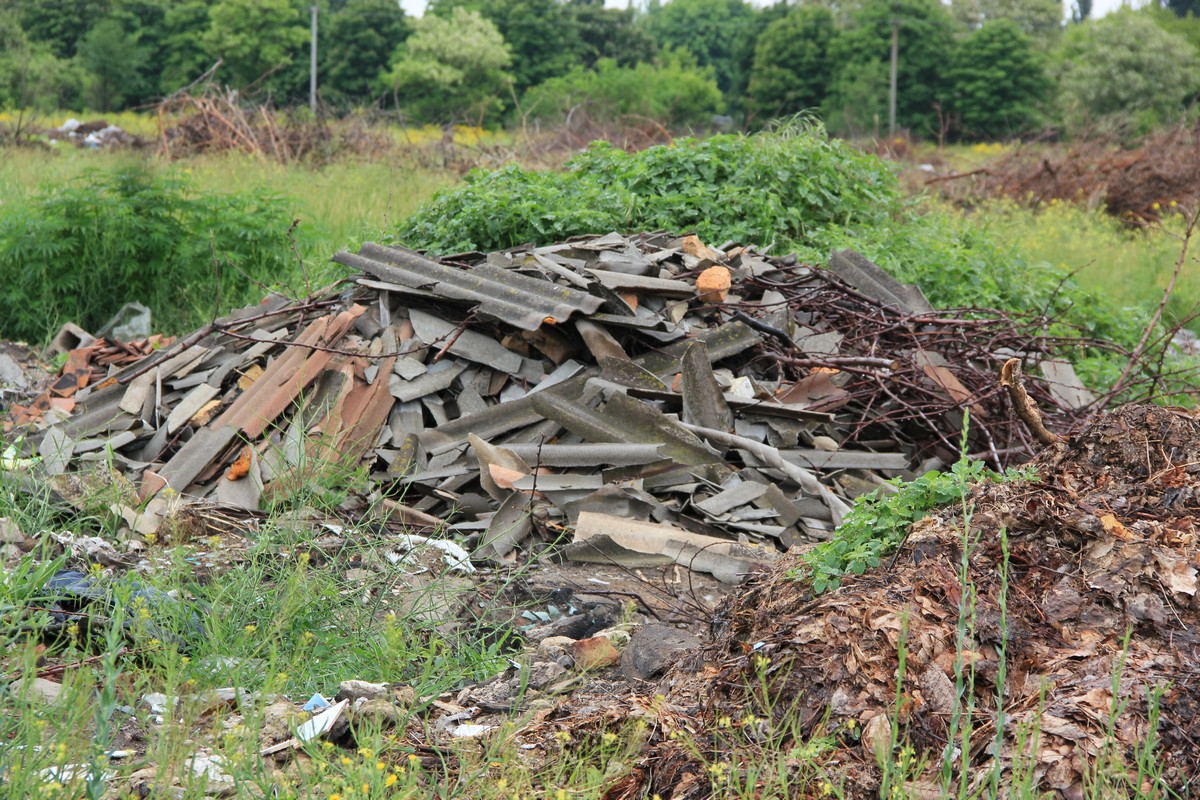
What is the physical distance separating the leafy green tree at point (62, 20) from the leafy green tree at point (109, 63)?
119 cm

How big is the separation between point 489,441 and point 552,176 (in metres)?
3.84

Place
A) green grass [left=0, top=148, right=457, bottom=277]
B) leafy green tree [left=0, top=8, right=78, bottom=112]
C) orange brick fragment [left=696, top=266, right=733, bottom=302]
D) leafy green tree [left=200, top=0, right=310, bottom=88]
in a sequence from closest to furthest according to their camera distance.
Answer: orange brick fragment [left=696, top=266, right=733, bottom=302], green grass [left=0, top=148, right=457, bottom=277], leafy green tree [left=0, top=8, right=78, bottom=112], leafy green tree [left=200, top=0, right=310, bottom=88]

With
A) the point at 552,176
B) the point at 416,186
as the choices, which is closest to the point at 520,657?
the point at 552,176

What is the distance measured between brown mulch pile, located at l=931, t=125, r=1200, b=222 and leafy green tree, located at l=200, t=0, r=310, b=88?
3252cm

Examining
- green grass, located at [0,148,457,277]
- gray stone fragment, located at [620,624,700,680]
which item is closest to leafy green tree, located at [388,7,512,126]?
green grass, located at [0,148,457,277]

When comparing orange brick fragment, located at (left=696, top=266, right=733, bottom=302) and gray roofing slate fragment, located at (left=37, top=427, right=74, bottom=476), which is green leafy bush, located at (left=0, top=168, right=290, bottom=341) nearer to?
gray roofing slate fragment, located at (left=37, top=427, right=74, bottom=476)

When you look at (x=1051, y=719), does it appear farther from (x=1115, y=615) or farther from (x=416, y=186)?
(x=416, y=186)

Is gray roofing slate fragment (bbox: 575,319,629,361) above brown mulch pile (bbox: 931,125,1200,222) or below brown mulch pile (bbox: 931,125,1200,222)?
above

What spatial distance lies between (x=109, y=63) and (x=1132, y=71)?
3939 cm

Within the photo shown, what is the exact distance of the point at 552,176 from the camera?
880cm

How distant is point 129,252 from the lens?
28.3 feet

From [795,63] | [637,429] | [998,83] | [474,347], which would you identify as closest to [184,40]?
[795,63]

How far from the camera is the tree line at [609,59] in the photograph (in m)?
Result: 39.5

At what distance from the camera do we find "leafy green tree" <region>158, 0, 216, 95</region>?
140 feet
